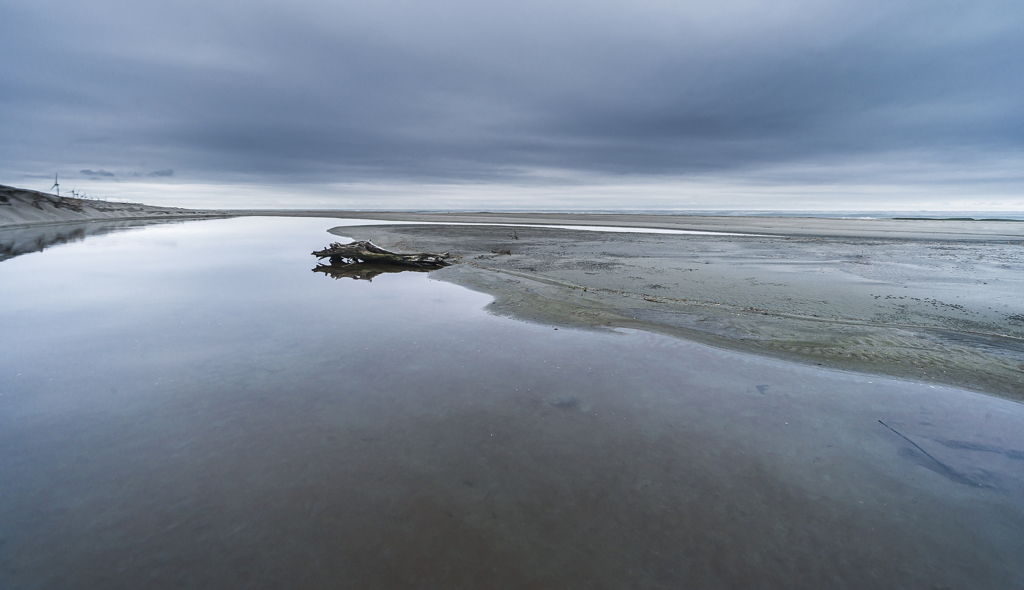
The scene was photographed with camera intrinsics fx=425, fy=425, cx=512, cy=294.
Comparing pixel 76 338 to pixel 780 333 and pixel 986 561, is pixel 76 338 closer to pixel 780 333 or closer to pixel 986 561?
pixel 986 561

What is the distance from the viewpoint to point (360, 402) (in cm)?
486

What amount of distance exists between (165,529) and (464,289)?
9.10 meters

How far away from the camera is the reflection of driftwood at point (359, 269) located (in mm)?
14039

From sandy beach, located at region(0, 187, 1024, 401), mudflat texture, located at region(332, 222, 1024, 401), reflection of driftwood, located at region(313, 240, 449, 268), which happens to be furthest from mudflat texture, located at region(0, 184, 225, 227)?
sandy beach, located at region(0, 187, 1024, 401)

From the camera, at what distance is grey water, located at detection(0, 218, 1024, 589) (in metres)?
2.69

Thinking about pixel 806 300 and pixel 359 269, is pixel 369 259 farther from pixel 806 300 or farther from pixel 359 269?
pixel 806 300

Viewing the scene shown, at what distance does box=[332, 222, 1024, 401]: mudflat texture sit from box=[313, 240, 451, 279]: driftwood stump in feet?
4.15

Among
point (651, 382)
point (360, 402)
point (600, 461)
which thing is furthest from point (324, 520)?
point (651, 382)

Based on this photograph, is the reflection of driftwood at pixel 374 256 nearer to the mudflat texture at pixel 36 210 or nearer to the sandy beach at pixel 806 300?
the sandy beach at pixel 806 300

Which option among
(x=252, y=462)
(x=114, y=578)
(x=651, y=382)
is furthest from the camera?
(x=651, y=382)

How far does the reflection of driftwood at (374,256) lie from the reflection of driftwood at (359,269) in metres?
0.20

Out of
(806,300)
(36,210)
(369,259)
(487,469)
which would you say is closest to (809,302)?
(806,300)

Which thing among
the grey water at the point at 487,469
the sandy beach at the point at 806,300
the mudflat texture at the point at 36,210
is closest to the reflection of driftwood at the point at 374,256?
the sandy beach at the point at 806,300

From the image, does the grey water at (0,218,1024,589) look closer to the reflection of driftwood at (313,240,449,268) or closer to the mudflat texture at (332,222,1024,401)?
the mudflat texture at (332,222,1024,401)
